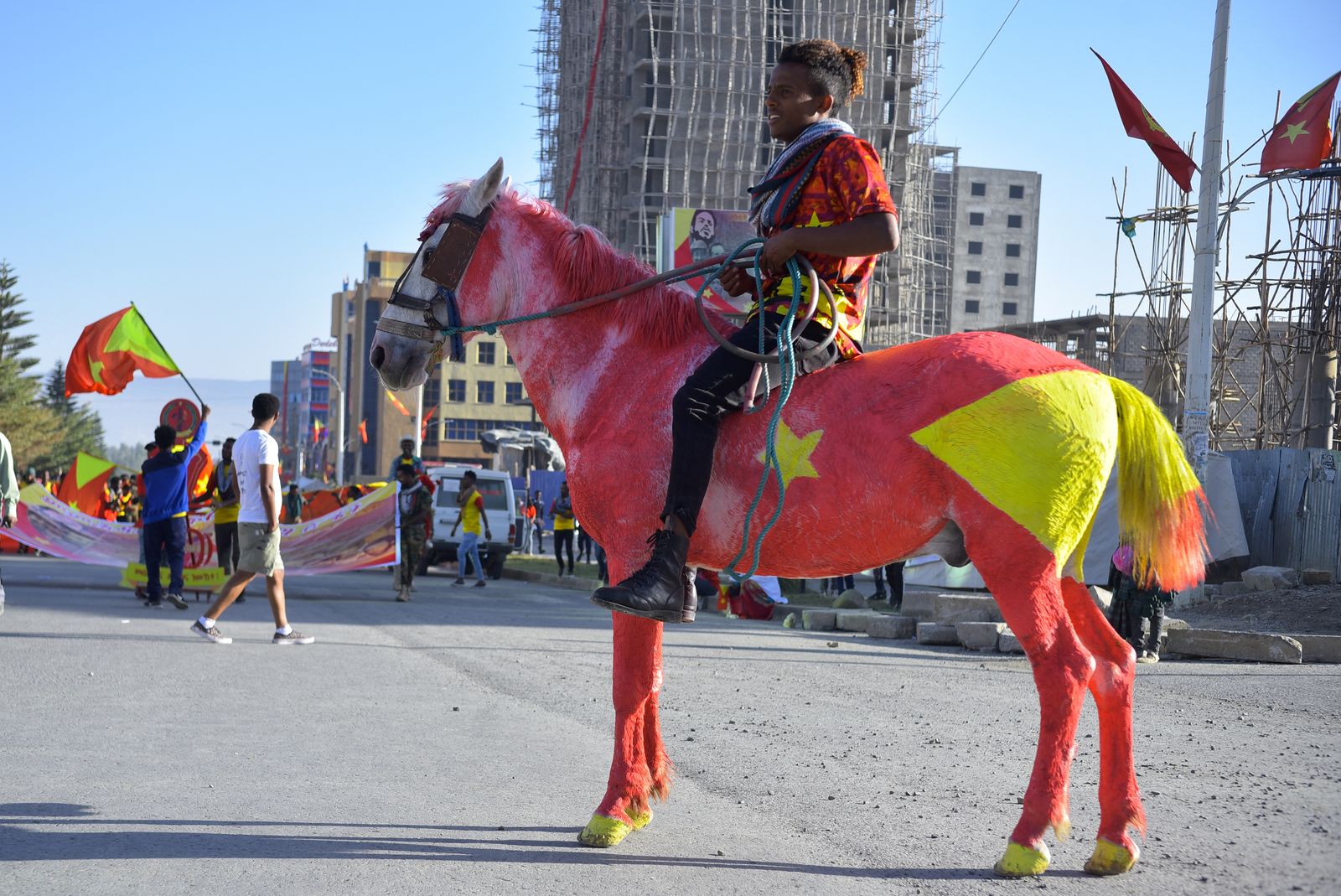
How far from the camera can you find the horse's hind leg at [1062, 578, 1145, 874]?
180 inches

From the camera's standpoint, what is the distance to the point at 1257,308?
3139 cm

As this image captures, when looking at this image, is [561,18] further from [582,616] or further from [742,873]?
[742,873]

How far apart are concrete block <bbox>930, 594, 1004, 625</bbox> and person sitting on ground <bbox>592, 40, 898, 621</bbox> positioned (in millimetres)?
9081

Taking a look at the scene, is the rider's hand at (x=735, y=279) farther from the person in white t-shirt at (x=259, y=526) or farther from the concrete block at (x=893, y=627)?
the concrete block at (x=893, y=627)

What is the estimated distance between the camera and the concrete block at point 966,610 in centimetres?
1361

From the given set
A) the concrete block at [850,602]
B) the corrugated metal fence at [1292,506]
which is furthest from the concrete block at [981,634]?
the corrugated metal fence at [1292,506]

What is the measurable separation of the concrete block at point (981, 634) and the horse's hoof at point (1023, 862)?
26.7 ft

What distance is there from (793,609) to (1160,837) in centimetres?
1218

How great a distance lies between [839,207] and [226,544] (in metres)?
14.1

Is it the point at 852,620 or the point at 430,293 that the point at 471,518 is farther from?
the point at 430,293

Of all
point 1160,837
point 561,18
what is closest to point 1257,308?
point 1160,837

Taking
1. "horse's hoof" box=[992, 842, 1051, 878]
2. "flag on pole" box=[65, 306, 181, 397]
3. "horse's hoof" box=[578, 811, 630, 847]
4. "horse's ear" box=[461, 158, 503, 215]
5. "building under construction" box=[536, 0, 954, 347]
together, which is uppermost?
"building under construction" box=[536, 0, 954, 347]

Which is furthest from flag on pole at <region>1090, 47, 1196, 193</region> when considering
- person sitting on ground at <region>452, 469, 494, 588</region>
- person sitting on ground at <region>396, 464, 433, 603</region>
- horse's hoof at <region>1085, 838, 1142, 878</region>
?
horse's hoof at <region>1085, 838, 1142, 878</region>

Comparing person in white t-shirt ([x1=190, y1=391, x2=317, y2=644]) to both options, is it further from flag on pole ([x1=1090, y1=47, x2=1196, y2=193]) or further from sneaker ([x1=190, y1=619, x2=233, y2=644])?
flag on pole ([x1=1090, y1=47, x2=1196, y2=193])
